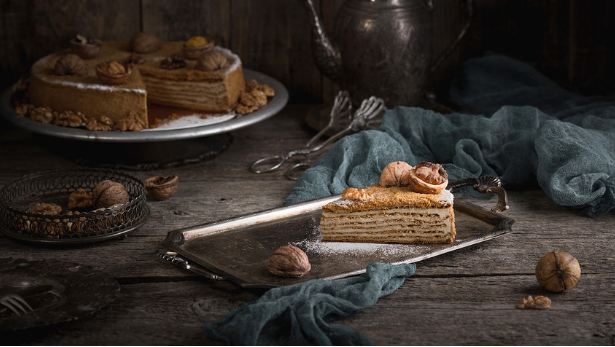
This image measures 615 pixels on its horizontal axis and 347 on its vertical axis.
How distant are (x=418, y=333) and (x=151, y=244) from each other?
565mm

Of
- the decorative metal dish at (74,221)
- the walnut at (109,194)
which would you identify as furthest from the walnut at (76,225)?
the walnut at (109,194)

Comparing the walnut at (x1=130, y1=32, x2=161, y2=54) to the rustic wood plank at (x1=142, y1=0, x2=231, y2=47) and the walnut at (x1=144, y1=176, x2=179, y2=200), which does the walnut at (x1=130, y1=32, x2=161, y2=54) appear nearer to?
the rustic wood plank at (x1=142, y1=0, x2=231, y2=47)

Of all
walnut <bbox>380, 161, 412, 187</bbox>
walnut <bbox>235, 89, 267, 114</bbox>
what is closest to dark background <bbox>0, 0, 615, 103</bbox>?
walnut <bbox>235, 89, 267, 114</bbox>

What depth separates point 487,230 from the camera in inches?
69.3

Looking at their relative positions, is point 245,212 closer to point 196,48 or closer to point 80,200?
point 80,200

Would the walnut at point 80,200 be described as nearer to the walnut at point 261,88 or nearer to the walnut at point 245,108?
the walnut at point 245,108

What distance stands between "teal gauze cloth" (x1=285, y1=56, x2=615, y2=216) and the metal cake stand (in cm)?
24

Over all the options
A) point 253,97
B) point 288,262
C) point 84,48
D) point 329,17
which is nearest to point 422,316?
point 288,262

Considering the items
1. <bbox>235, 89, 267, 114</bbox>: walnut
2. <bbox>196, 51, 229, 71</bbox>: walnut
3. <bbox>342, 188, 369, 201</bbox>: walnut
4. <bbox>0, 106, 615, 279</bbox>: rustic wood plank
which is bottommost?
<bbox>0, 106, 615, 279</bbox>: rustic wood plank

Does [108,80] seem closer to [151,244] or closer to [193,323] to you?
[151,244]

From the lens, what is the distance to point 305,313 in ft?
4.58

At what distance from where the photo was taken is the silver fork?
4.63 feet

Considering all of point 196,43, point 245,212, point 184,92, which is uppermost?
point 196,43

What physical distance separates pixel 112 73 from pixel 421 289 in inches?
37.7
